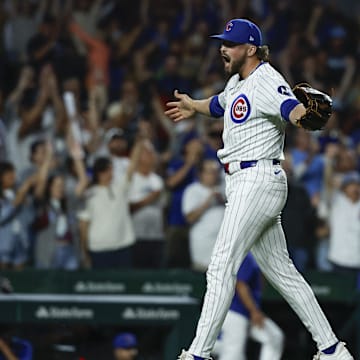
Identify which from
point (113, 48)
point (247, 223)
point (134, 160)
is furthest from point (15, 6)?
point (247, 223)

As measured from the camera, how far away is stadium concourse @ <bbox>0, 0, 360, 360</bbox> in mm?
10070

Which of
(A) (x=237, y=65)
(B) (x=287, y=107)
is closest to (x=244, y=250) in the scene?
(B) (x=287, y=107)

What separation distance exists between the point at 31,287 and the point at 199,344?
402 centimetres

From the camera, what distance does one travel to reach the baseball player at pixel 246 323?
892cm

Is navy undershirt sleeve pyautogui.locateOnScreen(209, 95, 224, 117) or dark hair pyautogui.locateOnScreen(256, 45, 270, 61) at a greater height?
dark hair pyautogui.locateOnScreen(256, 45, 270, 61)

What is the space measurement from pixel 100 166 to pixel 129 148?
780mm

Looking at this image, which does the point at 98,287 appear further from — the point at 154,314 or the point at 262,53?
the point at 262,53

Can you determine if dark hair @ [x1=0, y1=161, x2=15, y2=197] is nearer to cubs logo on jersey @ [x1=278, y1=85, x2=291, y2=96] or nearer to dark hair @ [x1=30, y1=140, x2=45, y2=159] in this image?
dark hair @ [x1=30, y1=140, x2=45, y2=159]

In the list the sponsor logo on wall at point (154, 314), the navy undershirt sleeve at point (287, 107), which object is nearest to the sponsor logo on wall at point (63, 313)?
the sponsor logo on wall at point (154, 314)

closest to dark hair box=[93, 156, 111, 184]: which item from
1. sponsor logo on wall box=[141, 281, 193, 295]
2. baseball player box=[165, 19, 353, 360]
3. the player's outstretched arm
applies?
sponsor logo on wall box=[141, 281, 193, 295]

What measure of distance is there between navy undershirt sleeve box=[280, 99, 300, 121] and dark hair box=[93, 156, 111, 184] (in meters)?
4.39

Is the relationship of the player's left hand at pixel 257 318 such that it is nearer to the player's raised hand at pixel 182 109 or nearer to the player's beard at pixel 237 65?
the player's raised hand at pixel 182 109

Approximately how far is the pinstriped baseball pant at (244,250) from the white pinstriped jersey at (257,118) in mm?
80

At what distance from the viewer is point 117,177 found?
10453 mm
